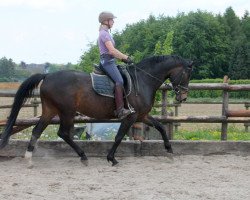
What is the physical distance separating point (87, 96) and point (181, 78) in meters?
1.58

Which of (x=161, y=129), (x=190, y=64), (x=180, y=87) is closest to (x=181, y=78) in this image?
(x=180, y=87)

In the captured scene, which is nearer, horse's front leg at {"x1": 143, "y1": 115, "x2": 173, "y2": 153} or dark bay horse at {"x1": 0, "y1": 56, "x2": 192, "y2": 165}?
dark bay horse at {"x1": 0, "y1": 56, "x2": 192, "y2": 165}

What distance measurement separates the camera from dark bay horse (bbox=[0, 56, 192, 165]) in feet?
23.1

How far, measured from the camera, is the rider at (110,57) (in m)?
7.04

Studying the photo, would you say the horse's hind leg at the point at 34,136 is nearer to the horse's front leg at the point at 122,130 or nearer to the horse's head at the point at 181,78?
the horse's front leg at the point at 122,130

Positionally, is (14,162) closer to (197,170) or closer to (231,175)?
(197,170)

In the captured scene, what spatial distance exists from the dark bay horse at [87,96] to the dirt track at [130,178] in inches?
14.9

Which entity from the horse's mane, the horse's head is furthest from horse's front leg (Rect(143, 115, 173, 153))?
the horse's mane

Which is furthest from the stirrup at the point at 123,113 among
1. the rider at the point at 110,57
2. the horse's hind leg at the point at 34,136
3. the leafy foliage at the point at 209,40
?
the leafy foliage at the point at 209,40

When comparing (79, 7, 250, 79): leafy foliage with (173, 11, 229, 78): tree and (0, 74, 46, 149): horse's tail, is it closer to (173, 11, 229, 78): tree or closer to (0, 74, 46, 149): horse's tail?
(173, 11, 229, 78): tree

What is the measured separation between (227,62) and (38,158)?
193ft

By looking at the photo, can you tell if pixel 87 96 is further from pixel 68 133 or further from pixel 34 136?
pixel 34 136

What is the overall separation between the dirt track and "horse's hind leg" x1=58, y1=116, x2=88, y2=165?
177 mm

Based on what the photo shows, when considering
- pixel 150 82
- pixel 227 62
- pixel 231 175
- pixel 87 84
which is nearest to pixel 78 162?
pixel 87 84
